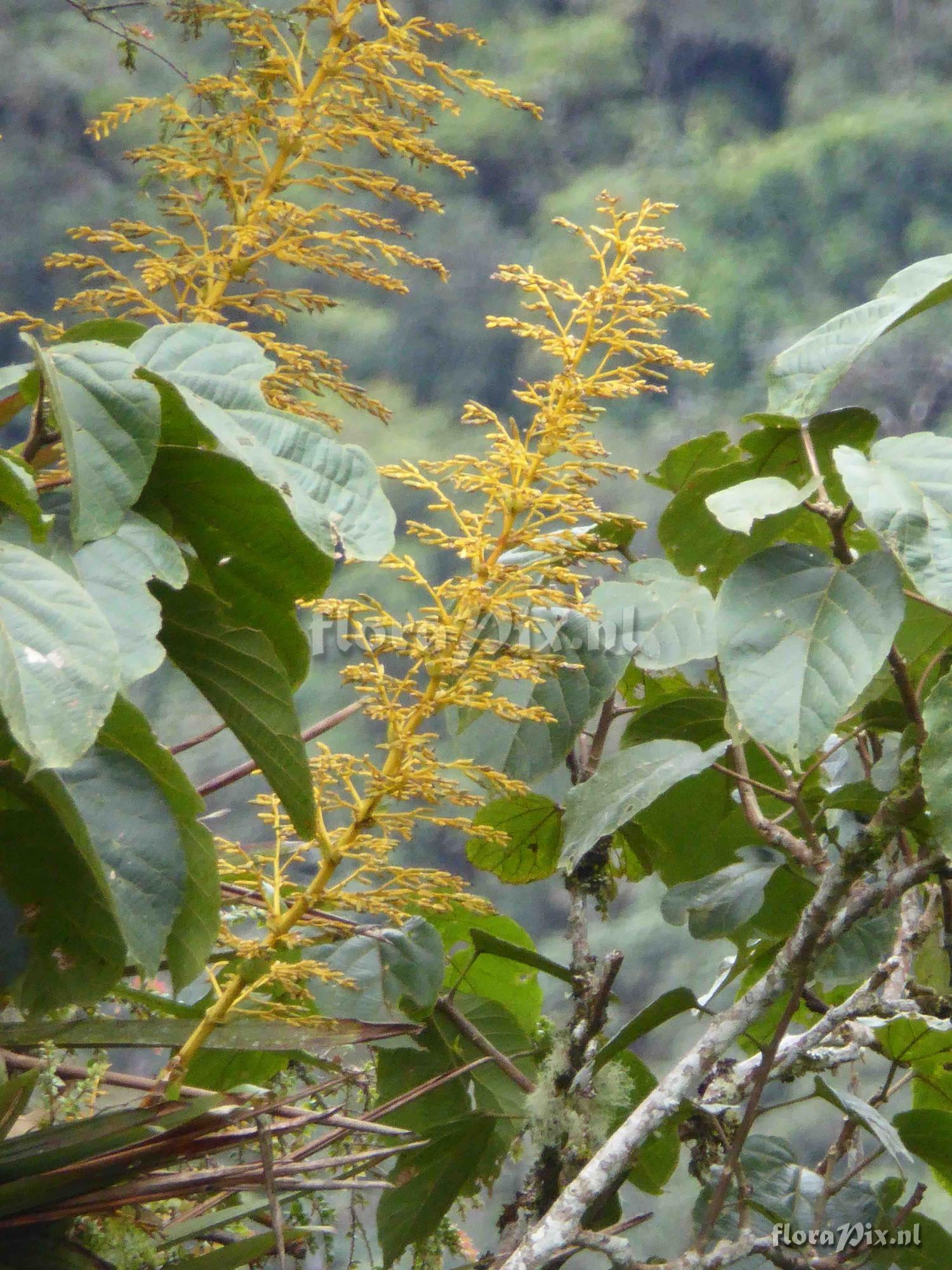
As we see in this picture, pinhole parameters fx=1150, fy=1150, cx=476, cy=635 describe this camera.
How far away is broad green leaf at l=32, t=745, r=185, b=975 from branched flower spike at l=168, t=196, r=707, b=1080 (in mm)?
90

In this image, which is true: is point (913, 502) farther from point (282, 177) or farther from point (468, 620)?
point (282, 177)

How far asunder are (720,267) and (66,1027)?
55.9 inches

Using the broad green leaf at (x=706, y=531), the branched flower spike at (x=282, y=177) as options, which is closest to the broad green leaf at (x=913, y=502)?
the broad green leaf at (x=706, y=531)

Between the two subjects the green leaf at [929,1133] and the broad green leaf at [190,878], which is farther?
the green leaf at [929,1133]

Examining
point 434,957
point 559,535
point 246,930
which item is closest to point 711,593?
point 559,535

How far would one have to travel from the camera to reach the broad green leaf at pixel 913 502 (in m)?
0.46

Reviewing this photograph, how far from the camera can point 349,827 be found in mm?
546

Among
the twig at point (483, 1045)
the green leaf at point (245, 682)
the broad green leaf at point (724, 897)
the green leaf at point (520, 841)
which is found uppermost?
the green leaf at point (245, 682)

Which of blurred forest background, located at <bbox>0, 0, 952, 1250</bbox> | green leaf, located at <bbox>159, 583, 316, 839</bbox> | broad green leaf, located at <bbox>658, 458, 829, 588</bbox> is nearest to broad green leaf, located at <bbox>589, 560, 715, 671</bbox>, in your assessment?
broad green leaf, located at <bbox>658, 458, 829, 588</bbox>

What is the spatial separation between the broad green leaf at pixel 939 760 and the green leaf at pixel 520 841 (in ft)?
1.03

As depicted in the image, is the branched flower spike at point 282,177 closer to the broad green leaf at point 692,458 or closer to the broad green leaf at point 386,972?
the broad green leaf at point 692,458

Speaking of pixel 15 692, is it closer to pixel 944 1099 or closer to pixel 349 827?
pixel 349 827

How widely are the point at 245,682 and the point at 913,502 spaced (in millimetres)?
288

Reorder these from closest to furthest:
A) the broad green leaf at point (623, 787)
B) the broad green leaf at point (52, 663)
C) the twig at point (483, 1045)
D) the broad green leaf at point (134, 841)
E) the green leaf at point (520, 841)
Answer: the broad green leaf at point (52, 663) < the broad green leaf at point (134, 841) < the broad green leaf at point (623, 787) < the twig at point (483, 1045) < the green leaf at point (520, 841)
